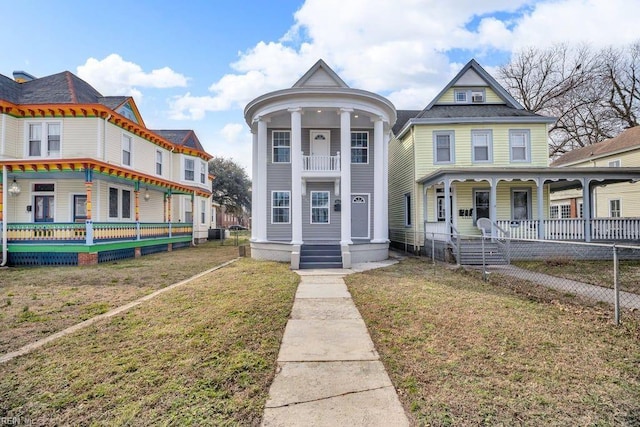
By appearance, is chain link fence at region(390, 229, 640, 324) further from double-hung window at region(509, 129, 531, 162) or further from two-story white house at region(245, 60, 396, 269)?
double-hung window at region(509, 129, 531, 162)

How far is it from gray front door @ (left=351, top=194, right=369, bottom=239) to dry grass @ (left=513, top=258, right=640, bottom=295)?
5763 millimetres

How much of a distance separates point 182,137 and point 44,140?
9487 millimetres

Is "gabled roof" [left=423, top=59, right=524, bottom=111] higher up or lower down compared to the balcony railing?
higher up

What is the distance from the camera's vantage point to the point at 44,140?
536 inches

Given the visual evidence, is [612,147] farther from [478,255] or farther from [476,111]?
[478,255]

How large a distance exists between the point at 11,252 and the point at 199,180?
39.0ft

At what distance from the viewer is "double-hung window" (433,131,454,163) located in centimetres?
1510

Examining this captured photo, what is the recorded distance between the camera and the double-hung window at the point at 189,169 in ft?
70.9

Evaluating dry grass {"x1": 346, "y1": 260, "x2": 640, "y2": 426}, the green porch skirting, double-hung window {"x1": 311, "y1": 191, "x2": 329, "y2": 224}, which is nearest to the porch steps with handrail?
dry grass {"x1": 346, "y1": 260, "x2": 640, "y2": 426}

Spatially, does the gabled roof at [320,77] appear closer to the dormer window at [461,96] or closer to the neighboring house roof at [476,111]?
the neighboring house roof at [476,111]

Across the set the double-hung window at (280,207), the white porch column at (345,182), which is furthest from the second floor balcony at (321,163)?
the double-hung window at (280,207)

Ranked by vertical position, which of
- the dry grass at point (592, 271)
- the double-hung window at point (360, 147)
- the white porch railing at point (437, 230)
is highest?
the double-hung window at point (360, 147)

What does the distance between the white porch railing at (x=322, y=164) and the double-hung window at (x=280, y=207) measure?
1.54m

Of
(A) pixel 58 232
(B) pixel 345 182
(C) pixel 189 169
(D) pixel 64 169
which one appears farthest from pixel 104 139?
(B) pixel 345 182
